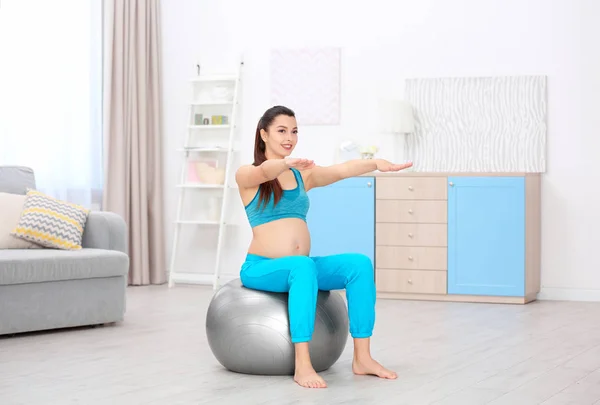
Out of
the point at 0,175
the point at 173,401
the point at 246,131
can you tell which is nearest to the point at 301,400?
the point at 173,401

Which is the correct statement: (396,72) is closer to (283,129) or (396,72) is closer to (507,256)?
(507,256)

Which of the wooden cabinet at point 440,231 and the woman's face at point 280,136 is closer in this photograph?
the woman's face at point 280,136

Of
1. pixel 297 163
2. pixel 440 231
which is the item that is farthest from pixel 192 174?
pixel 297 163

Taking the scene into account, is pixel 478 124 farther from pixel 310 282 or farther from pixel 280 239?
pixel 310 282

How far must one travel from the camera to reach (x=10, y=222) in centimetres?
476

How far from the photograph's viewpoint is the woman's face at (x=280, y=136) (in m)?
3.52

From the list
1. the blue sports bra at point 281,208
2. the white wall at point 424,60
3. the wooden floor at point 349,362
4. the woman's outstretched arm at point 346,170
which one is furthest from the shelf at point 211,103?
the blue sports bra at point 281,208

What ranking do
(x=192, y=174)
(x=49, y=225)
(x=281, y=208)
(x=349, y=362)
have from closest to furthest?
(x=281, y=208) → (x=349, y=362) → (x=49, y=225) → (x=192, y=174)

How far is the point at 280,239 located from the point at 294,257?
7.2 inches

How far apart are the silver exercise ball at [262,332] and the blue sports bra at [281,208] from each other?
274mm

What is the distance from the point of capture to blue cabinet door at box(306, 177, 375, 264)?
6.10 metres

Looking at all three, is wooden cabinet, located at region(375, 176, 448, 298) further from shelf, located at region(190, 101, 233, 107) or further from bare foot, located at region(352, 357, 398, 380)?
bare foot, located at region(352, 357, 398, 380)

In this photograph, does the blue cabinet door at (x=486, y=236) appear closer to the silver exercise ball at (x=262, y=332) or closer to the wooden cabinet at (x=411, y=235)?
the wooden cabinet at (x=411, y=235)

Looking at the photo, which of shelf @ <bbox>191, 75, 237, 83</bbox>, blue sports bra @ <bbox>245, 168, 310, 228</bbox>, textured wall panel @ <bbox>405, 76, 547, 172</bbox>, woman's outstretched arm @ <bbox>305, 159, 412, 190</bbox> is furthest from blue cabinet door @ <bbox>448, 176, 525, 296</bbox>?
blue sports bra @ <bbox>245, 168, 310, 228</bbox>
